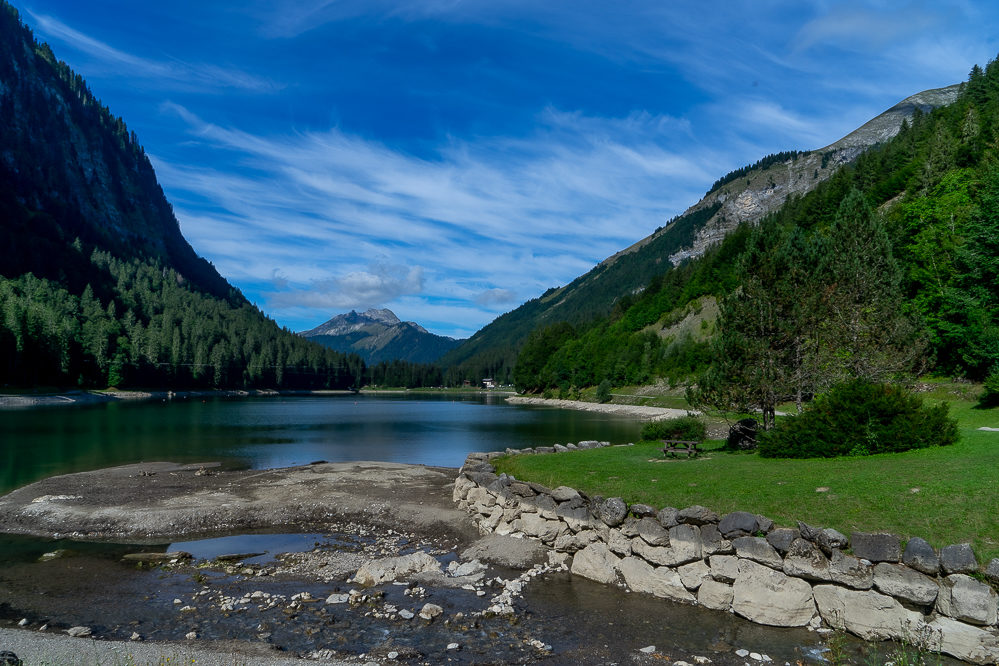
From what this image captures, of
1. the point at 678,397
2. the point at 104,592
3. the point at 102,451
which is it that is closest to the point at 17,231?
the point at 102,451

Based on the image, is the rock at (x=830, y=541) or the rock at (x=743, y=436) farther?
the rock at (x=743, y=436)

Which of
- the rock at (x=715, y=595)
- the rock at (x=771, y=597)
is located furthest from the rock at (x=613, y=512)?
the rock at (x=771, y=597)

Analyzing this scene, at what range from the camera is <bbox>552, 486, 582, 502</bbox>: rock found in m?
21.1

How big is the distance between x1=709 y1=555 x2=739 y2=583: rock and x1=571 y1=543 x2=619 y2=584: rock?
3386mm

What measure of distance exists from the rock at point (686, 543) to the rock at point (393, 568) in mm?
7852

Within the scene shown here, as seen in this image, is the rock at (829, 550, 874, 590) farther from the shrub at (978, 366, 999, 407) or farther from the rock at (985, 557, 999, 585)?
the shrub at (978, 366, 999, 407)

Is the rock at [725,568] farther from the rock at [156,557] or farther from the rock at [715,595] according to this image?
the rock at [156,557]

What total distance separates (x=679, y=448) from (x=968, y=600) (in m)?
17.7

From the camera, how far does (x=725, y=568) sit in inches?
613

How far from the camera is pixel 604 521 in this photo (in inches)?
759

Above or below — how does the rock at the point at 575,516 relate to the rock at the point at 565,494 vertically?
below

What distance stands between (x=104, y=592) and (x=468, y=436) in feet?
172

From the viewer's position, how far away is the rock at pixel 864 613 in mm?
12953

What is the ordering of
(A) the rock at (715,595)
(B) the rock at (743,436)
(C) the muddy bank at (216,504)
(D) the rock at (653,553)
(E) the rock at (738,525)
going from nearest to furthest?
(A) the rock at (715,595), (E) the rock at (738,525), (D) the rock at (653,553), (C) the muddy bank at (216,504), (B) the rock at (743,436)
